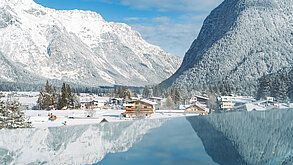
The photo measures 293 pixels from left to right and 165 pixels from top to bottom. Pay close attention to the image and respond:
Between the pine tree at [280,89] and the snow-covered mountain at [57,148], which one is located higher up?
the pine tree at [280,89]

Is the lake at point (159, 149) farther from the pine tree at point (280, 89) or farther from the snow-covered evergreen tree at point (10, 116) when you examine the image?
the pine tree at point (280, 89)

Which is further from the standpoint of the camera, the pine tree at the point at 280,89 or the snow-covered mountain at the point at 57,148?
the pine tree at the point at 280,89

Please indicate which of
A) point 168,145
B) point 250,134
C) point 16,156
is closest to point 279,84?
point 250,134

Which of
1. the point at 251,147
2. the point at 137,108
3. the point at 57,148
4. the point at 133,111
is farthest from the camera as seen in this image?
the point at 137,108

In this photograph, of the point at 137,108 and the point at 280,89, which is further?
the point at 280,89

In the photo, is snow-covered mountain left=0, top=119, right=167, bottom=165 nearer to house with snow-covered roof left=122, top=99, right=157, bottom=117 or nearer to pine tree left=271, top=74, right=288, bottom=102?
house with snow-covered roof left=122, top=99, right=157, bottom=117

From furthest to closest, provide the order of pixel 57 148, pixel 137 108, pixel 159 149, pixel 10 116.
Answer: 1. pixel 137 108
2. pixel 10 116
3. pixel 57 148
4. pixel 159 149

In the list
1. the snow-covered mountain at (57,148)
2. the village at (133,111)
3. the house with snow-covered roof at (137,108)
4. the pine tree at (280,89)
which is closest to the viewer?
the snow-covered mountain at (57,148)

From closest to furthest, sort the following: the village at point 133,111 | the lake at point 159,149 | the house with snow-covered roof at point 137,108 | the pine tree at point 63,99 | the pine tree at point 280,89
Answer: the lake at point 159,149 → the village at point 133,111 → the house with snow-covered roof at point 137,108 → the pine tree at point 63,99 → the pine tree at point 280,89

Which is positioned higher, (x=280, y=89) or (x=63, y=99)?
(x=280, y=89)

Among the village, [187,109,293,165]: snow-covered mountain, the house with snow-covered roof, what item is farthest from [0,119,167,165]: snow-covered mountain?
the house with snow-covered roof

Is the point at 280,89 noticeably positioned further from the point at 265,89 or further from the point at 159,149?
the point at 159,149

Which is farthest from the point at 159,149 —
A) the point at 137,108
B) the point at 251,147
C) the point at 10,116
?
the point at 137,108

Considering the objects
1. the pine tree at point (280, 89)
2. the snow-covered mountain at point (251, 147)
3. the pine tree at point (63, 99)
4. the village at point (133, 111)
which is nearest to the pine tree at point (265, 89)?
the pine tree at point (280, 89)
